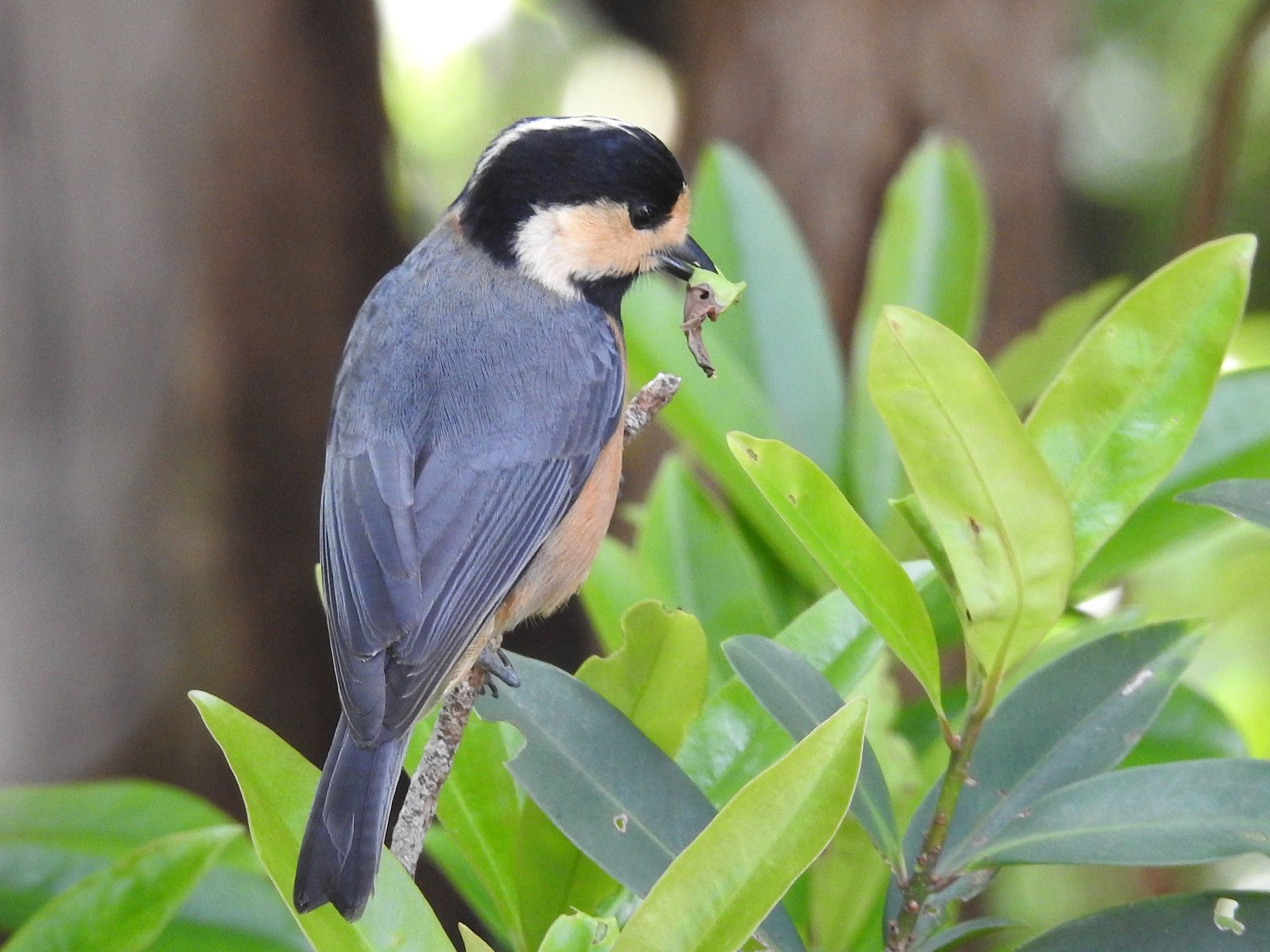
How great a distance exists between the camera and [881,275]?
2041 millimetres

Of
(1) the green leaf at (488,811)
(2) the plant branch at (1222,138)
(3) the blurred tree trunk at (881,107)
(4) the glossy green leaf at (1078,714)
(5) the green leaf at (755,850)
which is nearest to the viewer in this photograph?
(5) the green leaf at (755,850)

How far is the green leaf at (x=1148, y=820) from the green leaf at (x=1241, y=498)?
7.2 inches

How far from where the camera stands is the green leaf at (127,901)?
1.22m

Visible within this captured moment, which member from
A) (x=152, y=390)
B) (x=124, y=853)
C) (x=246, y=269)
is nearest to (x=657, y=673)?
(x=124, y=853)

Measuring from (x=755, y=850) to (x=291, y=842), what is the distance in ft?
1.35

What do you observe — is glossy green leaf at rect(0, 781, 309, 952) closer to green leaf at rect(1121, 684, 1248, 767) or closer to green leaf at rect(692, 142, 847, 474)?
green leaf at rect(692, 142, 847, 474)

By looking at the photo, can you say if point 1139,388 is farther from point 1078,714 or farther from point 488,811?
point 488,811

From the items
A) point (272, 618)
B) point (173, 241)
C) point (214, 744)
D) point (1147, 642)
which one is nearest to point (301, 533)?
point (272, 618)

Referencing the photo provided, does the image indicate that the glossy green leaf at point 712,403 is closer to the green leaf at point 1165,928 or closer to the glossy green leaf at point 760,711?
the glossy green leaf at point 760,711

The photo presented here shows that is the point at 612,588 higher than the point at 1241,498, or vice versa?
the point at 1241,498

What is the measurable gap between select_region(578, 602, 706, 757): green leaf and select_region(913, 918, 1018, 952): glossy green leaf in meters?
0.31

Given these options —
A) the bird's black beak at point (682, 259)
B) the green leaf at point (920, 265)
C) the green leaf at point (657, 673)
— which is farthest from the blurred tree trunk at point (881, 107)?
the green leaf at point (657, 673)

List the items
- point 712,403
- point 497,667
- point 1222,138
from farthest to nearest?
point 1222,138, point 712,403, point 497,667

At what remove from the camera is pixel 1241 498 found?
3.28 feet
